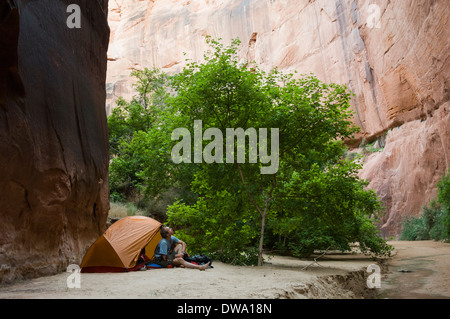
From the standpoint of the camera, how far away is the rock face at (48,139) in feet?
22.5

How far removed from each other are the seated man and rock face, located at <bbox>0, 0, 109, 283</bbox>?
2158 mm

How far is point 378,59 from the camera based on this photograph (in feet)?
98.8

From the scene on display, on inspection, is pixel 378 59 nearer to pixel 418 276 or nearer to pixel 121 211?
pixel 418 276

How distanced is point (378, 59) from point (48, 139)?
28297 millimetres

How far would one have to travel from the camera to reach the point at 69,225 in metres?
9.58

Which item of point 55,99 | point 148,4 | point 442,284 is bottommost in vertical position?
point 442,284

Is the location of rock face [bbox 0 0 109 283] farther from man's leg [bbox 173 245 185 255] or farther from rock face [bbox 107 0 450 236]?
rock face [bbox 107 0 450 236]

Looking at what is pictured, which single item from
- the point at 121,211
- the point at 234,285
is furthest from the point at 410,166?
the point at 234,285

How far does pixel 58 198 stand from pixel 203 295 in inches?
186

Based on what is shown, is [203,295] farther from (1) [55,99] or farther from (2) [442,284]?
(2) [442,284]

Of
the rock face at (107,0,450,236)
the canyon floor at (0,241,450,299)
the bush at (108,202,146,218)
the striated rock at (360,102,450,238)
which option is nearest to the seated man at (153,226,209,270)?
the canyon floor at (0,241,450,299)

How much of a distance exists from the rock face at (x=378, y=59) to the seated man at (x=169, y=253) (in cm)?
2002

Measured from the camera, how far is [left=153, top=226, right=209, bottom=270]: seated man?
997 centimetres
